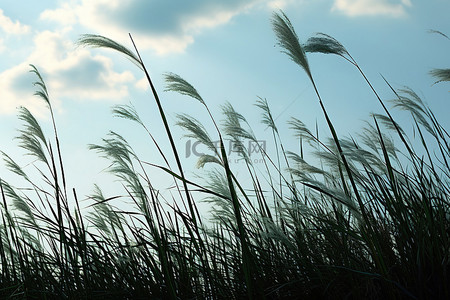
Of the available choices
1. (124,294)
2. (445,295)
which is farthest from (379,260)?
(124,294)

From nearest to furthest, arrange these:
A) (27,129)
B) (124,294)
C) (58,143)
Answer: (124,294) < (58,143) < (27,129)

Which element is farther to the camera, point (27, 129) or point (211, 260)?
point (27, 129)

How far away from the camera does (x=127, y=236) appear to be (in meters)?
3.40

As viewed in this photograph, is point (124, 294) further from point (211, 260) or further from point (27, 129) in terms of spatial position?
point (27, 129)

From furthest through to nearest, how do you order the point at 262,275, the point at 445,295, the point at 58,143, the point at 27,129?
1. the point at 27,129
2. the point at 58,143
3. the point at 262,275
4. the point at 445,295

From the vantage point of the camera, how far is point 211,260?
110 inches

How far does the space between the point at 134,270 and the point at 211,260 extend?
0.51m

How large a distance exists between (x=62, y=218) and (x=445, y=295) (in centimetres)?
229

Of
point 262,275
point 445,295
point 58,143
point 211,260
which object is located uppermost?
point 58,143

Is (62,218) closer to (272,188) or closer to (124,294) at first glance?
(124,294)

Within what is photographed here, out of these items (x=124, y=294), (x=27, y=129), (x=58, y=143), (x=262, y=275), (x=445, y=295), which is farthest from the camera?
(x=27, y=129)

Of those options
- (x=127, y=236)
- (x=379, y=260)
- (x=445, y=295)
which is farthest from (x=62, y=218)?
(x=445, y=295)

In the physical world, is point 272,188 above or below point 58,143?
below

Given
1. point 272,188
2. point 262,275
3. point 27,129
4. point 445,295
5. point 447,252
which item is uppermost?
point 27,129
